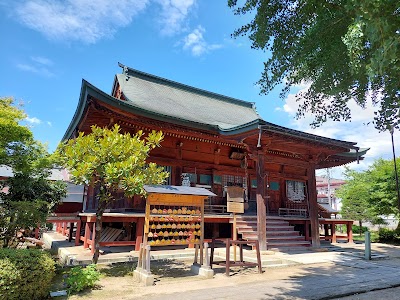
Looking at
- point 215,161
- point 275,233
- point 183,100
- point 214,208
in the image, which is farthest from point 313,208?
point 183,100

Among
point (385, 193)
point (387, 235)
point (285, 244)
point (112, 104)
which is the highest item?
point (112, 104)

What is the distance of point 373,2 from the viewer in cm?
313

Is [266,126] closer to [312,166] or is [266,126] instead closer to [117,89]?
[312,166]

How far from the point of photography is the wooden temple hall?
33.5 ft

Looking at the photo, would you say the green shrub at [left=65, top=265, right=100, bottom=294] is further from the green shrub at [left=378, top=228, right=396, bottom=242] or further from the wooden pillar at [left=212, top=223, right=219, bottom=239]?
the green shrub at [left=378, top=228, right=396, bottom=242]

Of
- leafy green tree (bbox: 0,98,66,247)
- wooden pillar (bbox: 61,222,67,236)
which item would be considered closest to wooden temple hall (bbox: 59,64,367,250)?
leafy green tree (bbox: 0,98,66,247)

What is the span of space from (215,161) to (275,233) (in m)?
4.47

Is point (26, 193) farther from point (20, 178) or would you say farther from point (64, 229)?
point (64, 229)

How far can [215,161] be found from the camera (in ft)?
45.8

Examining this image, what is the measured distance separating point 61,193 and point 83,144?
4523 millimetres

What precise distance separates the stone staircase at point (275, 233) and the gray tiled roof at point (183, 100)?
4.22 m

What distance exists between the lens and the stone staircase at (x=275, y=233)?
1086 cm

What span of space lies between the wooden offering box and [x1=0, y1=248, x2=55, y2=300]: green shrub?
2173 millimetres

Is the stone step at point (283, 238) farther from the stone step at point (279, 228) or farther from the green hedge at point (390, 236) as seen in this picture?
the green hedge at point (390, 236)
